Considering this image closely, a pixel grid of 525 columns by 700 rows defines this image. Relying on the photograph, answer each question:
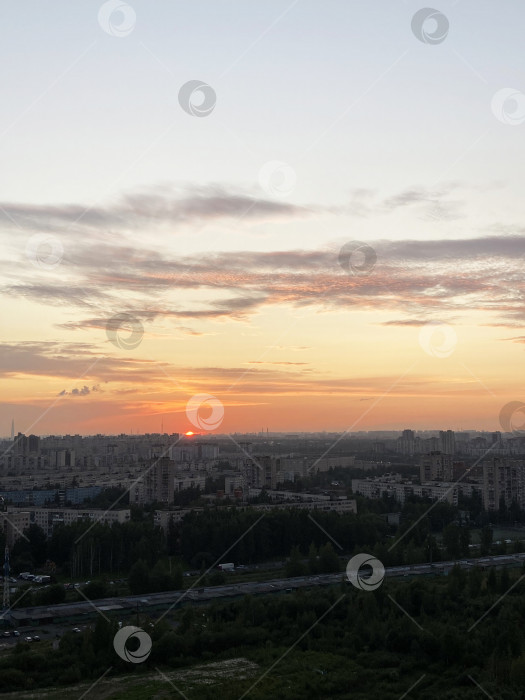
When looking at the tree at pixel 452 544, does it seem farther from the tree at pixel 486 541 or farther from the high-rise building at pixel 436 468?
the high-rise building at pixel 436 468

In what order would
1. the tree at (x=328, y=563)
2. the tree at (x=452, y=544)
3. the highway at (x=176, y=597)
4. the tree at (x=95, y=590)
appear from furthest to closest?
the tree at (x=452, y=544) → the tree at (x=328, y=563) → the tree at (x=95, y=590) → the highway at (x=176, y=597)

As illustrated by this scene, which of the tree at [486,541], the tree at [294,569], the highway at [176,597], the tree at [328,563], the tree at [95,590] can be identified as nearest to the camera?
the highway at [176,597]

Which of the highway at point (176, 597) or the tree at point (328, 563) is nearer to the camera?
the highway at point (176, 597)

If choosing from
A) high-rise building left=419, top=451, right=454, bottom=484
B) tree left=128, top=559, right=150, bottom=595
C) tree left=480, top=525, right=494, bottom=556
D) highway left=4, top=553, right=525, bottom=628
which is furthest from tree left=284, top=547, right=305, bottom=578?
high-rise building left=419, top=451, right=454, bottom=484

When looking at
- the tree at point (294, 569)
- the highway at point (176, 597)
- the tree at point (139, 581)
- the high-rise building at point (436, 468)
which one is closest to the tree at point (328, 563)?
the highway at point (176, 597)

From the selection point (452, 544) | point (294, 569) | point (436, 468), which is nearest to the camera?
point (294, 569)

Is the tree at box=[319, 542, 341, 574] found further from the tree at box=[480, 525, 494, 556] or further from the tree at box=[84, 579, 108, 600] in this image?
the tree at box=[84, 579, 108, 600]

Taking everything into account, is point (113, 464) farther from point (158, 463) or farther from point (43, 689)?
point (43, 689)

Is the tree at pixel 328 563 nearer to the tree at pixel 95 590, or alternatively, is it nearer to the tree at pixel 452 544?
the tree at pixel 452 544

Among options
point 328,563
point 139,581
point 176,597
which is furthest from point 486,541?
point 139,581

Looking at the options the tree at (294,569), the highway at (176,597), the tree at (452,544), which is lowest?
the highway at (176,597)

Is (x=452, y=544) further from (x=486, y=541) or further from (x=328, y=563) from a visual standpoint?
(x=328, y=563)

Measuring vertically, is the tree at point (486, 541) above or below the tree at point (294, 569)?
above
